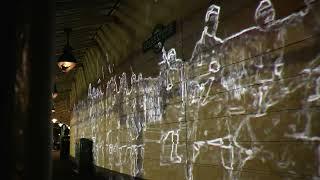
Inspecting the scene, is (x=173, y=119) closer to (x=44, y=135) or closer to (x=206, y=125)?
(x=206, y=125)

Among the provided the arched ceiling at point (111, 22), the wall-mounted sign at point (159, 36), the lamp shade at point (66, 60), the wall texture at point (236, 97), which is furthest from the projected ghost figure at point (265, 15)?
the lamp shade at point (66, 60)

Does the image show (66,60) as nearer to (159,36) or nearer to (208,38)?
(159,36)

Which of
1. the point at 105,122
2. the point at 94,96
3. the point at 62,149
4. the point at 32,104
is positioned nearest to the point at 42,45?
the point at 32,104

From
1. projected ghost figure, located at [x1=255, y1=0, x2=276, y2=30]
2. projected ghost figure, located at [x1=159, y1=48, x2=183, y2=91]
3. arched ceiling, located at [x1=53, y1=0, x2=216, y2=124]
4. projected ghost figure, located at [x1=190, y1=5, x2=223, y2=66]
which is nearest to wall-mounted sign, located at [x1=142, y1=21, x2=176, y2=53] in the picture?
arched ceiling, located at [x1=53, y1=0, x2=216, y2=124]

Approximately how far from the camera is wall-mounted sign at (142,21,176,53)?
779 centimetres

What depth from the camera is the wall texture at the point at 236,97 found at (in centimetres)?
427

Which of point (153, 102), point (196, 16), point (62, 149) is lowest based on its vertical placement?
point (62, 149)

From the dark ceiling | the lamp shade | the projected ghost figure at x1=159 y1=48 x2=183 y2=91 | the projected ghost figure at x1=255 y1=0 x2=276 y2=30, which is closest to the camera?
the projected ghost figure at x1=255 y1=0 x2=276 y2=30

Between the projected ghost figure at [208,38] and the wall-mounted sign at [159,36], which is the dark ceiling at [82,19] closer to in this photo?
the wall-mounted sign at [159,36]

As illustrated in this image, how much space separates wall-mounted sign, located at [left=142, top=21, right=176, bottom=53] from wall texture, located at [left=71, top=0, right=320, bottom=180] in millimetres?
169

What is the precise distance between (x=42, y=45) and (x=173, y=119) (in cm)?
459

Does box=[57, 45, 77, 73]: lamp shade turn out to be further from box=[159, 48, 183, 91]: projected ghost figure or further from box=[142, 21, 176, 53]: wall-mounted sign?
box=[159, 48, 183, 91]: projected ghost figure

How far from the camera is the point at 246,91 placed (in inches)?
207

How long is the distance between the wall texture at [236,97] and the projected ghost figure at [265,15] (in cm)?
1
